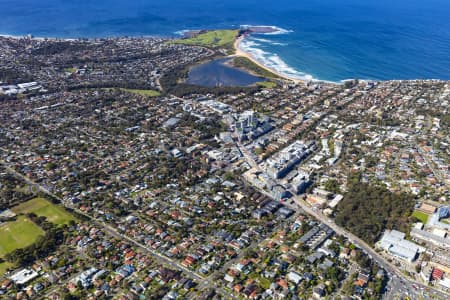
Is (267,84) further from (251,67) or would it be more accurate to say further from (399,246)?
(399,246)

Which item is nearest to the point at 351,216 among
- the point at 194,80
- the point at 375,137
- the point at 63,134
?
the point at 375,137

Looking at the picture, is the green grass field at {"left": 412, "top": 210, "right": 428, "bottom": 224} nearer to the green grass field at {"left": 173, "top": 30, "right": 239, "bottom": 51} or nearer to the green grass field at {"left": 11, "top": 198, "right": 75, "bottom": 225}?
the green grass field at {"left": 11, "top": 198, "right": 75, "bottom": 225}

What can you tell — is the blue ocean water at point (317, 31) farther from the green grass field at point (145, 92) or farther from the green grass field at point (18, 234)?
the green grass field at point (18, 234)

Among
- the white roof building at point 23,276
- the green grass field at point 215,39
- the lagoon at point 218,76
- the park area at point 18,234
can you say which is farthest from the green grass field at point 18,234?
the green grass field at point 215,39

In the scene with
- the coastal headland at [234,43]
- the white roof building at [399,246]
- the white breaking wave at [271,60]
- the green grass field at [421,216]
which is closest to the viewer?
the white roof building at [399,246]

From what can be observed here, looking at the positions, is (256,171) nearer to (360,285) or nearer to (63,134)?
(360,285)

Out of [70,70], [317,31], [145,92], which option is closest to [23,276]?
[145,92]

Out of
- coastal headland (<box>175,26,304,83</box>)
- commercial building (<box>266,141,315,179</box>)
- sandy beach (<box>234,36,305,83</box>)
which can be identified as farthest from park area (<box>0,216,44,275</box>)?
sandy beach (<box>234,36,305,83</box>)
